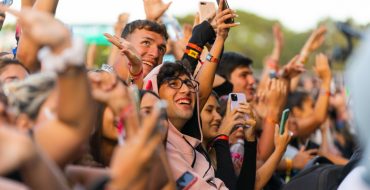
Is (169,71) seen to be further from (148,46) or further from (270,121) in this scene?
(270,121)

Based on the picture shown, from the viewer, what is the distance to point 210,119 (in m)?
5.98

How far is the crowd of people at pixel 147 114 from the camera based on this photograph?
3059 mm

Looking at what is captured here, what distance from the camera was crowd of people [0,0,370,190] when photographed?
3059 millimetres

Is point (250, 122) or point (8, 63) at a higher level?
point (8, 63)

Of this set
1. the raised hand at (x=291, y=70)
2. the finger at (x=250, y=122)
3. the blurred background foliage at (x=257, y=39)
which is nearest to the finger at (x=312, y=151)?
the raised hand at (x=291, y=70)

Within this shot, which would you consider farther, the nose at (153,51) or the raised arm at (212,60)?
the nose at (153,51)

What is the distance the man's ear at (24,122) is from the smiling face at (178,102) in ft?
6.23

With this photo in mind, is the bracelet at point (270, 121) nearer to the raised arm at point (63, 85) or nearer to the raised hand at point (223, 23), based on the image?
the raised hand at point (223, 23)

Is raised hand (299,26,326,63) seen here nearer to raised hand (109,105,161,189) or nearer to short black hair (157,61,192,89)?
short black hair (157,61,192,89)

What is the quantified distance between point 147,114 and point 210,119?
159 centimetres

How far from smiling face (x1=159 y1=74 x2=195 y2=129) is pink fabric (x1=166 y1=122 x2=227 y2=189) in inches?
4.4

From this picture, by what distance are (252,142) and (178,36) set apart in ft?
9.13

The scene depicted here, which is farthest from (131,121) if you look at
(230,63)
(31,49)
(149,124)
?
(230,63)

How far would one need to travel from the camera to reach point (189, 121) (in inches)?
219
